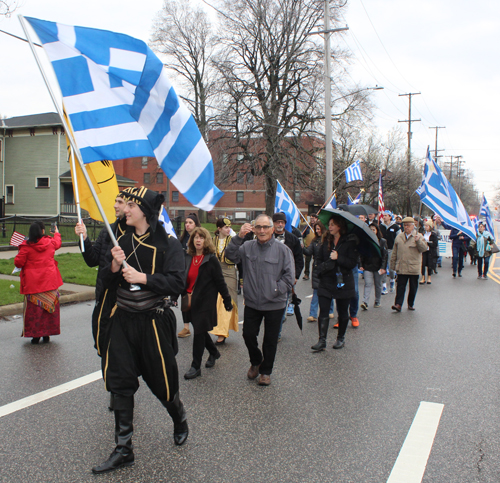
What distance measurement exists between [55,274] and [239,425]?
13.2ft

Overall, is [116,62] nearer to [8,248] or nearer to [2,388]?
[2,388]

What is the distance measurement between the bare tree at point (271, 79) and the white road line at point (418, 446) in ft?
89.4

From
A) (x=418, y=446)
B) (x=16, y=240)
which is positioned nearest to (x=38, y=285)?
(x=16, y=240)

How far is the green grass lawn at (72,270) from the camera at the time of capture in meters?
11.7

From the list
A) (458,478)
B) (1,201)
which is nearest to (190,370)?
(458,478)

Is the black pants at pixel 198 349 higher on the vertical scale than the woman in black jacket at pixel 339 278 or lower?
lower

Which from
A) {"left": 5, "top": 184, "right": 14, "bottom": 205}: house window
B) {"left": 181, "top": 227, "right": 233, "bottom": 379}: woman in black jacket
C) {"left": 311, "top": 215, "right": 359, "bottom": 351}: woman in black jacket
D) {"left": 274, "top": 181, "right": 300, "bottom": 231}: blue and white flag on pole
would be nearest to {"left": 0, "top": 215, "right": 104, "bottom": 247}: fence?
{"left": 274, "top": 181, "right": 300, "bottom": 231}: blue and white flag on pole

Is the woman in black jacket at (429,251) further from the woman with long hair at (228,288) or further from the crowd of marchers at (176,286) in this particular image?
the woman with long hair at (228,288)

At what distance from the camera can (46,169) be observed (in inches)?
1510

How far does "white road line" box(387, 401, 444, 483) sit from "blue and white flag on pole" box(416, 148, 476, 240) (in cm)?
865

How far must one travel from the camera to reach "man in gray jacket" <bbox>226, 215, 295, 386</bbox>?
513 cm

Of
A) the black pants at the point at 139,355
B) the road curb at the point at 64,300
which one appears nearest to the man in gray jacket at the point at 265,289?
the black pants at the point at 139,355

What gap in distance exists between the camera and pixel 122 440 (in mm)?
3367

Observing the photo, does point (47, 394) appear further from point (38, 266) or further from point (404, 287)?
point (404, 287)
